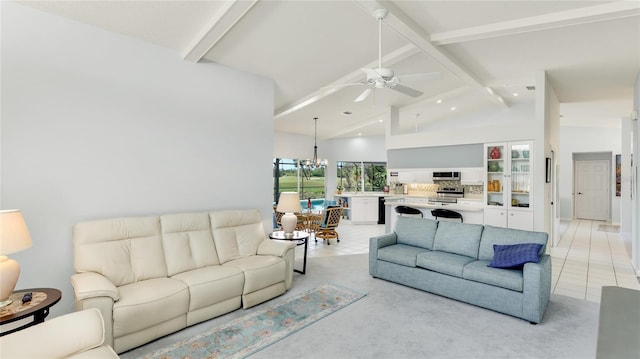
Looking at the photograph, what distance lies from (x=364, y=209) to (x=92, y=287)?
7792 mm

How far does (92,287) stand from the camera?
98.8 inches

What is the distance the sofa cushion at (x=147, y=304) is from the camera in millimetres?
2561

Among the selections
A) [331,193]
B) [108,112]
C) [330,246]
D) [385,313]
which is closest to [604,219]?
[331,193]

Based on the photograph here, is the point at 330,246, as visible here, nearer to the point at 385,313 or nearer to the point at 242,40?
the point at 385,313

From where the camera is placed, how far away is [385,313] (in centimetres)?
337

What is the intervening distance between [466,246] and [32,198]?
4.71 metres

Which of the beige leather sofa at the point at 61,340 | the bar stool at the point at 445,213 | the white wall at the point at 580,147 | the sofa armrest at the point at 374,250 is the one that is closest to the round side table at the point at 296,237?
the sofa armrest at the point at 374,250

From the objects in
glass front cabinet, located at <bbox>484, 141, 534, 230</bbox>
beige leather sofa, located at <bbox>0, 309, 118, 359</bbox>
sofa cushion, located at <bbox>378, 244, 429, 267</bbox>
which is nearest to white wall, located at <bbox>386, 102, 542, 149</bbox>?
Result: glass front cabinet, located at <bbox>484, 141, 534, 230</bbox>

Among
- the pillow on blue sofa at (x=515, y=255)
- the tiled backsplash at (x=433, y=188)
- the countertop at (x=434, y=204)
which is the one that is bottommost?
the pillow on blue sofa at (x=515, y=255)

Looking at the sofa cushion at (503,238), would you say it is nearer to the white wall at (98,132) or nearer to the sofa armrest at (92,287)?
the white wall at (98,132)

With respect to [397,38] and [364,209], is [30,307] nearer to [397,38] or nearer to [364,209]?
[397,38]

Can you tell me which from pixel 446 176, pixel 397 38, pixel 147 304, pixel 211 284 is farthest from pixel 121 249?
pixel 446 176

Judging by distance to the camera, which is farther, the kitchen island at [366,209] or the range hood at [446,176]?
the kitchen island at [366,209]

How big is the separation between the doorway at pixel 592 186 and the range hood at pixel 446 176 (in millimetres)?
6415
